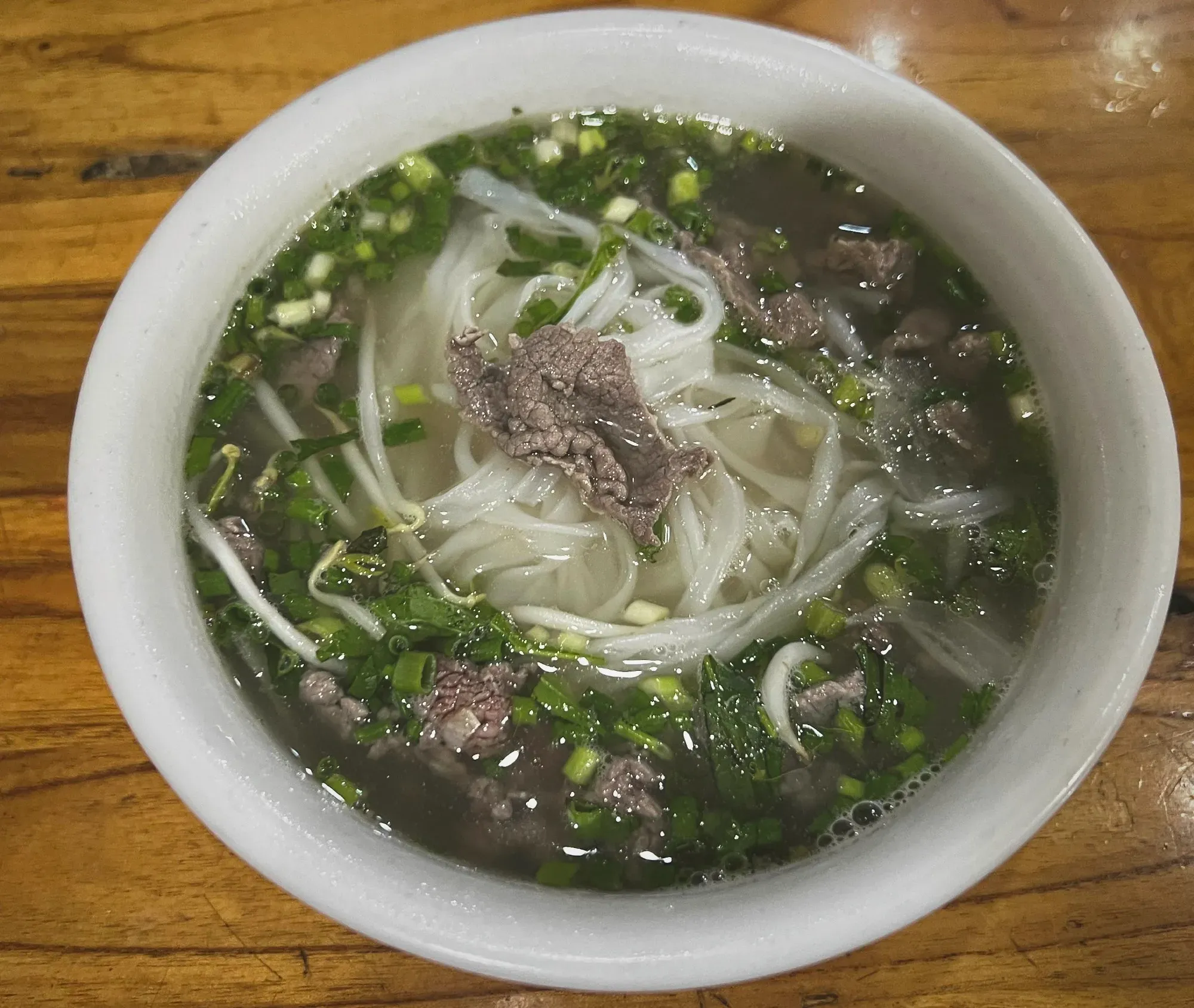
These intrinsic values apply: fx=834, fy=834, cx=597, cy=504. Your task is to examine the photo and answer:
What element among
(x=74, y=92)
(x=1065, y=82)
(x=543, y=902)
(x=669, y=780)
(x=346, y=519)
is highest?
(x=1065, y=82)

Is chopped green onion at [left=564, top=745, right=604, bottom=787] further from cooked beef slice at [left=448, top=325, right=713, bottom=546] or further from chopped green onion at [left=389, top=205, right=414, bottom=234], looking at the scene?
chopped green onion at [left=389, top=205, right=414, bottom=234]

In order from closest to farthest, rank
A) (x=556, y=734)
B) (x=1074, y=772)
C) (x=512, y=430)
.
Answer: (x=1074, y=772), (x=556, y=734), (x=512, y=430)

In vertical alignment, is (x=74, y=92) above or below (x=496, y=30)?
below

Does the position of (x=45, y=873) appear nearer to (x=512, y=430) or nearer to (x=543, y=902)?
(x=543, y=902)

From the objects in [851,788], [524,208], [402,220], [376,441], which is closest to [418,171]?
[402,220]

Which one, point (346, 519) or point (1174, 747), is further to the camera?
point (346, 519)

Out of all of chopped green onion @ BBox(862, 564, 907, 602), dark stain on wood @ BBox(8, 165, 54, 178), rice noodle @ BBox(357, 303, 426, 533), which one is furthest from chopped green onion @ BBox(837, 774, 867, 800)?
dark stain on wood @ BBox(8, 165, 54, 178)

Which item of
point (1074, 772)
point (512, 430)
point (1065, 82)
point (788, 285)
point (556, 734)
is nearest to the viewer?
point (1074, 772)

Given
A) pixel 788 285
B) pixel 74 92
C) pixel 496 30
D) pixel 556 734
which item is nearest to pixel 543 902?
pixel 556 734
